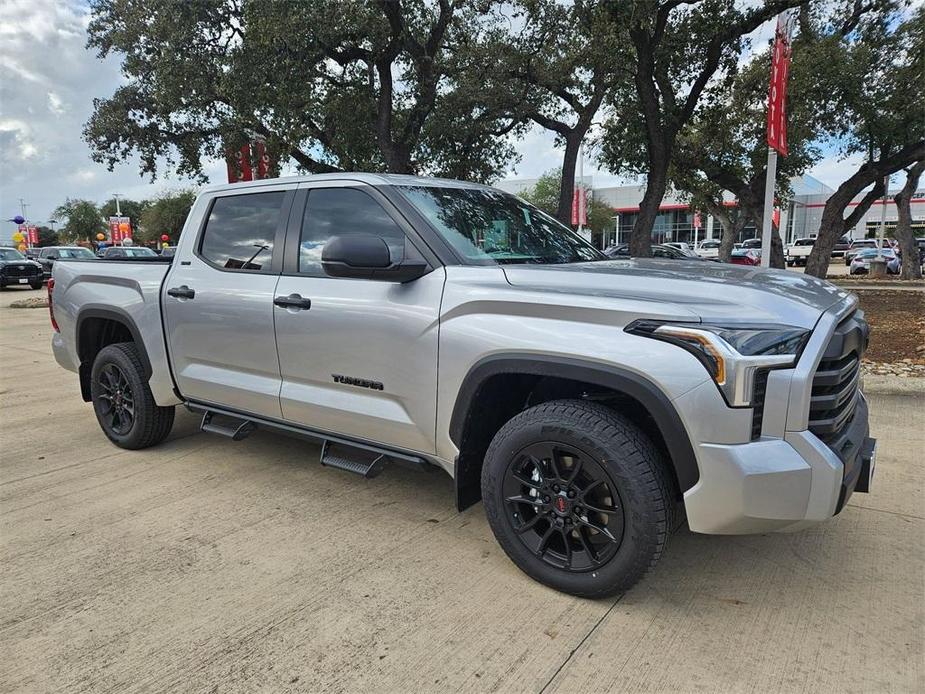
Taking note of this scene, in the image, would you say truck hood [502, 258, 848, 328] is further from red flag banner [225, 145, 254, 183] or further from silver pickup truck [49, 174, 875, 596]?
red flag banner [225, 145, 254, 183]

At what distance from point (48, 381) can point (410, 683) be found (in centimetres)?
694

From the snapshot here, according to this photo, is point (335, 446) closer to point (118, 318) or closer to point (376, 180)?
point (376, 180)

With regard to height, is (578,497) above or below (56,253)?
below

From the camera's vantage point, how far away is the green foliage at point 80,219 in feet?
236

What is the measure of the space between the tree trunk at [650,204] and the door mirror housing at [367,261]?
984cm

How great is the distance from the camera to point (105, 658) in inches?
96.0

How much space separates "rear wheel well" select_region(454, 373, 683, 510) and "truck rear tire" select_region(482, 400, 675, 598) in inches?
5.6

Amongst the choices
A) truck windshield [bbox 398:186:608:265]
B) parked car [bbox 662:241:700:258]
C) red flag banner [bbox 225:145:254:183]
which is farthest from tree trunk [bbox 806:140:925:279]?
truck windshield [bbox 398:186:608:265]

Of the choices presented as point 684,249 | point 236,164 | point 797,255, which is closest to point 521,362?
point 236,164

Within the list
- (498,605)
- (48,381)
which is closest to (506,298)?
(498,605)

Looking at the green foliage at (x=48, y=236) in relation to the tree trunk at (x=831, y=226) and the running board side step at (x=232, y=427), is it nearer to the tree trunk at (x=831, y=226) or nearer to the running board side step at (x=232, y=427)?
the tree trunk at (x=831, y=226)

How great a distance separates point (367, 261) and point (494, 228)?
919 millimetres

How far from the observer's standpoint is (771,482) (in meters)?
2.30

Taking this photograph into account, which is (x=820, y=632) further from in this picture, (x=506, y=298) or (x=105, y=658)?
(x=105, y=658)
